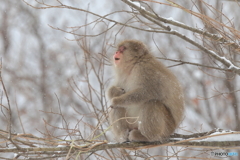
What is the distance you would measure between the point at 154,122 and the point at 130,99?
442 millimetres

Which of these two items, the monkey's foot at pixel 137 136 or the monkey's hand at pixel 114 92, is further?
the monkey's hand at pixel 114 92

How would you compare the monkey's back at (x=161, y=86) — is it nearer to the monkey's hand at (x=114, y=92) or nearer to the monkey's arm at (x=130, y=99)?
the monkey's arm at (x=130, y=99)

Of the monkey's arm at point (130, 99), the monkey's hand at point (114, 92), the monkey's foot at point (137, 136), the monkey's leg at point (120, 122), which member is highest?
the monkey's hand at point (114, 92)

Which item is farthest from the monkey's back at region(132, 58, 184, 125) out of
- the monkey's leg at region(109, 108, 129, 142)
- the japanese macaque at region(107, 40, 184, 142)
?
the monkey's leg at region(109, 108, 129, 142)

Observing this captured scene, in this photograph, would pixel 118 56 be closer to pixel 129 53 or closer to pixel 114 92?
pixel 129 53

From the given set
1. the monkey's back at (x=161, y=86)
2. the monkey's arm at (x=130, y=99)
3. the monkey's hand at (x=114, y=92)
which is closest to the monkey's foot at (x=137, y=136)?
the monkey's arm at (x=130, y=99)

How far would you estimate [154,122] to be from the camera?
13.8 feet

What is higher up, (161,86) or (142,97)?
(161,86)

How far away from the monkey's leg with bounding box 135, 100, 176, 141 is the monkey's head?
32.9 inches

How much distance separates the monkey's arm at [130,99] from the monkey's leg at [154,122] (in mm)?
97

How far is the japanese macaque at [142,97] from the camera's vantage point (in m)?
4.25

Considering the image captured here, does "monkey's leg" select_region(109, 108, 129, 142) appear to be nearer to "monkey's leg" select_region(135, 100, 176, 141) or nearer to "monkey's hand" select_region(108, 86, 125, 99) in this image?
"monkey's hand" select_region(108, 86, 125, 99)

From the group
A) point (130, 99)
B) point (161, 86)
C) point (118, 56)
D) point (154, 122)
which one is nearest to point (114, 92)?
point (130, 99)

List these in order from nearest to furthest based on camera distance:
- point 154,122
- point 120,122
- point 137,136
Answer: point 154,122
point 137,136
point 120,122
